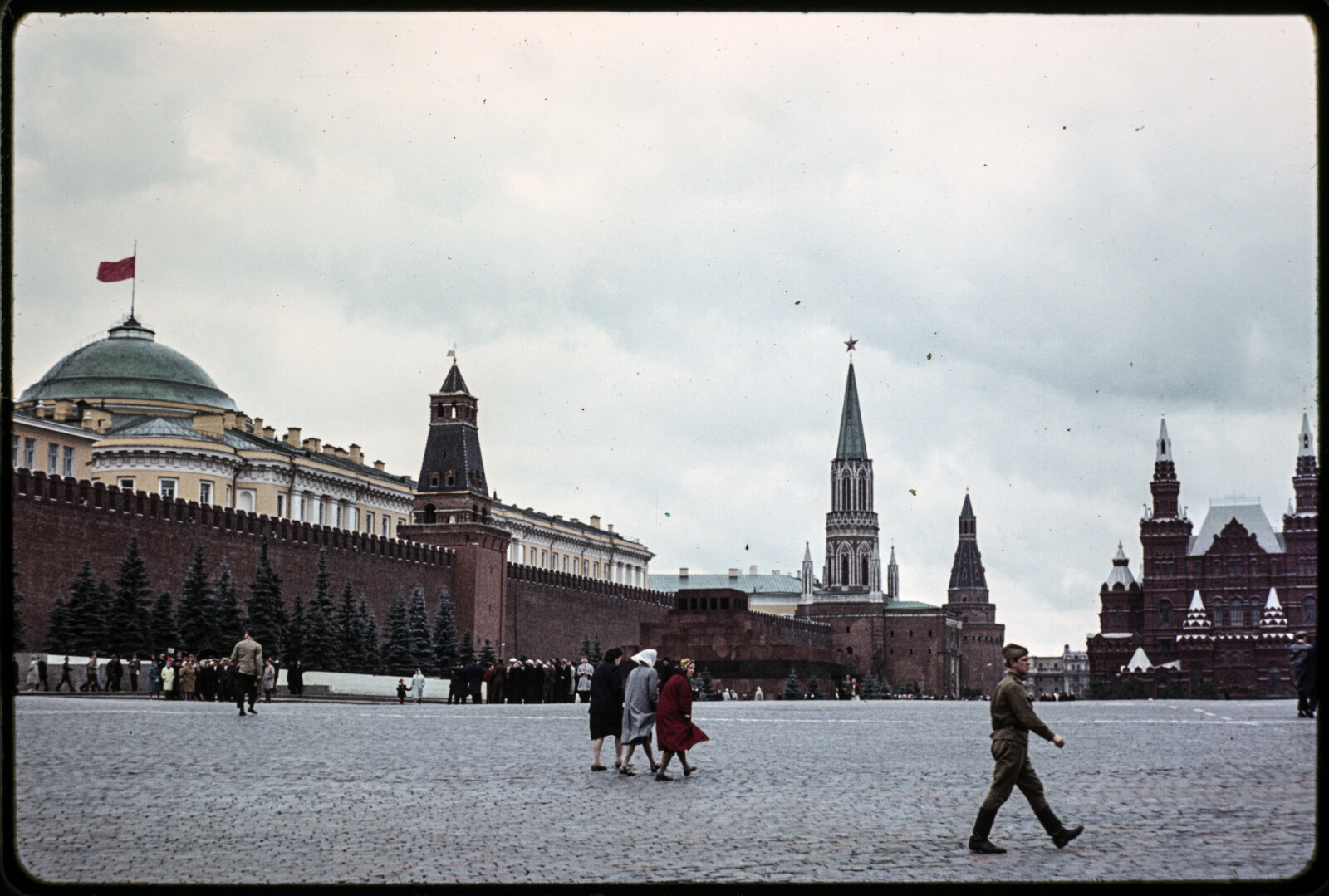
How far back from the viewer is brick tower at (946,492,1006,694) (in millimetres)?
123062

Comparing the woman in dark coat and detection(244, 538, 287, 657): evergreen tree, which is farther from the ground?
detection(244, 538, 287, 657): evergreen tree

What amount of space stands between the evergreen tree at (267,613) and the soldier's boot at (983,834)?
31874mm

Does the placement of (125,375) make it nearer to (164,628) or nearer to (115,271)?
(115,271)

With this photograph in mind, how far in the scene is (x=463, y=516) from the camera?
58312 mm

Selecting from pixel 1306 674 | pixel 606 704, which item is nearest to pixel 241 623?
pixel 1306 674

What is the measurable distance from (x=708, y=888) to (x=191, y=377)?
2377 inches

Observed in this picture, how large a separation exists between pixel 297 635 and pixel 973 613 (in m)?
94.5

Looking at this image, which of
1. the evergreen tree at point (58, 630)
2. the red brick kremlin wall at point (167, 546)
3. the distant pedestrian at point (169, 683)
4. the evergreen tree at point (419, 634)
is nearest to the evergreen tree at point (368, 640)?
the evergreen tree at point (419, 634)

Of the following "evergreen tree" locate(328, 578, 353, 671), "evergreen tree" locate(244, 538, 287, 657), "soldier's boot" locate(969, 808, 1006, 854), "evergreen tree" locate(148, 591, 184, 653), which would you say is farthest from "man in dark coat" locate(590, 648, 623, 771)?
"evergreen tree" locate(328, 578, 353, 671)

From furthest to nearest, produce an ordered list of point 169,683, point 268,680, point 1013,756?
1. point 268,680
2. point 169,683
3. point 1013,756

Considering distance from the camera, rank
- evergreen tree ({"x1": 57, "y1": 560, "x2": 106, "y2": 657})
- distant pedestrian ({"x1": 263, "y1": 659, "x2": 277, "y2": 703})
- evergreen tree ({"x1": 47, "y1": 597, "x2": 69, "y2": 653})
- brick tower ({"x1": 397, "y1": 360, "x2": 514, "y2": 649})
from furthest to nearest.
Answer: brick tower ({"x1": 397, "y1": 360, "x2": 514, "y2": 649}) < evergreen tree ({"x1": 57, "y1": 560, "x2": 106, "y2": 657}) < evergreen tree ({"x1": 47, "y1": 597, "x2": 69, "y2": 653}) < distant pedestrian ({"x1": 263, "y1": 659, "x2": 277, "y2": 703})

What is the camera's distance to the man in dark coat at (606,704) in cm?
1244

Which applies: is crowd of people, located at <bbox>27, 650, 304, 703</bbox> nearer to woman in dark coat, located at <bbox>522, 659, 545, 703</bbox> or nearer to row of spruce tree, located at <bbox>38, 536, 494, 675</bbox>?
row of spruce tree, located at <bbox>38, 536, 494, 675</bbox>

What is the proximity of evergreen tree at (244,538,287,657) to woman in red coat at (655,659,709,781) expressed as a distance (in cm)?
2707
